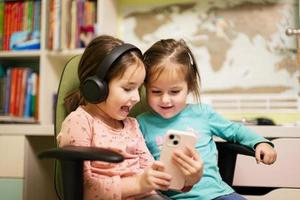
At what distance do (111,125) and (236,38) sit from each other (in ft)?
3.61

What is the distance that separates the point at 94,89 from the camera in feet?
2.72

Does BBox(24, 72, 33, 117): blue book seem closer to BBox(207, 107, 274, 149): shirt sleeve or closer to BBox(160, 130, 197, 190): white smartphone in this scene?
BBox(207, 107, 274, 149): shirt sleeve

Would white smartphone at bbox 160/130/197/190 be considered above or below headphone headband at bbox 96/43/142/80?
below

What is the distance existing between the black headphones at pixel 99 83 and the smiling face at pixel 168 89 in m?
0.24

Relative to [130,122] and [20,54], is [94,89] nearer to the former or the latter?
[130,122]

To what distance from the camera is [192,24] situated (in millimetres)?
1917

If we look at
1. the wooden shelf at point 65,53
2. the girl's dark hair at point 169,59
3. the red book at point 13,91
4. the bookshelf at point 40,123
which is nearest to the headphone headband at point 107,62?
the girl's dark hair at point 169,59

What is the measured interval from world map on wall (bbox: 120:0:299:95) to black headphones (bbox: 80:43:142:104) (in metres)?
1.10

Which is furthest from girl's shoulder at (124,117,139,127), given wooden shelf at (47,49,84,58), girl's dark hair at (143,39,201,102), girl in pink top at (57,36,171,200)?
wooden shelf at (47,49,84,58)

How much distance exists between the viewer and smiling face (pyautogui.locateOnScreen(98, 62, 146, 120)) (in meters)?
0.91

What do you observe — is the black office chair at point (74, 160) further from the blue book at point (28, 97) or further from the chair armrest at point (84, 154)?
the blue book at point (28, 97)

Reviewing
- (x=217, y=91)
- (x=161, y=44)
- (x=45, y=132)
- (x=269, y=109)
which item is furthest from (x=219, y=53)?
(x=45, y=132)

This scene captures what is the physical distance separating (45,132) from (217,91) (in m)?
0.87

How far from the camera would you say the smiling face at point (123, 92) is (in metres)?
0.91
